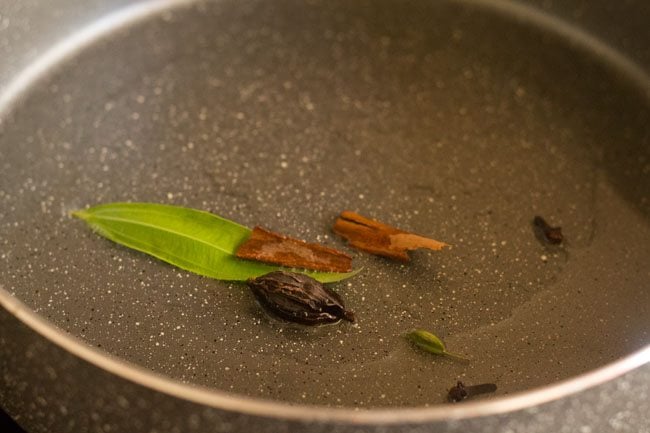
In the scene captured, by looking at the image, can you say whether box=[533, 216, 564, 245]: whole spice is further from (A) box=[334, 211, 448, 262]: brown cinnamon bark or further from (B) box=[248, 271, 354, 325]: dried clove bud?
(B) box=[248, 271, 354, 325]: dried clove bud

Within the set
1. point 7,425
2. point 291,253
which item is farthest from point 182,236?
point 7,425

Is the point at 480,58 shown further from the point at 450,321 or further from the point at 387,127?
the point at 450,321

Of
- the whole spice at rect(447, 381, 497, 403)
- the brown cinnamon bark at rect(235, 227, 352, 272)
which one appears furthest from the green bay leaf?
the whole spice at rect(447, 381, 497, 403)

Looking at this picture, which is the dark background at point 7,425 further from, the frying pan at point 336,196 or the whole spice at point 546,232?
the whole spice at point 546,232

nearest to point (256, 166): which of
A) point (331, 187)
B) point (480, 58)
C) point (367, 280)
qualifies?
point (331, 187)

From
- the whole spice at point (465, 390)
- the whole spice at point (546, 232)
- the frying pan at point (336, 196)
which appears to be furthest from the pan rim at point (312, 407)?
the whole spice at point (546, 232)

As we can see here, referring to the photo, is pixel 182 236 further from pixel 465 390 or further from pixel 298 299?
pixel 465 390
